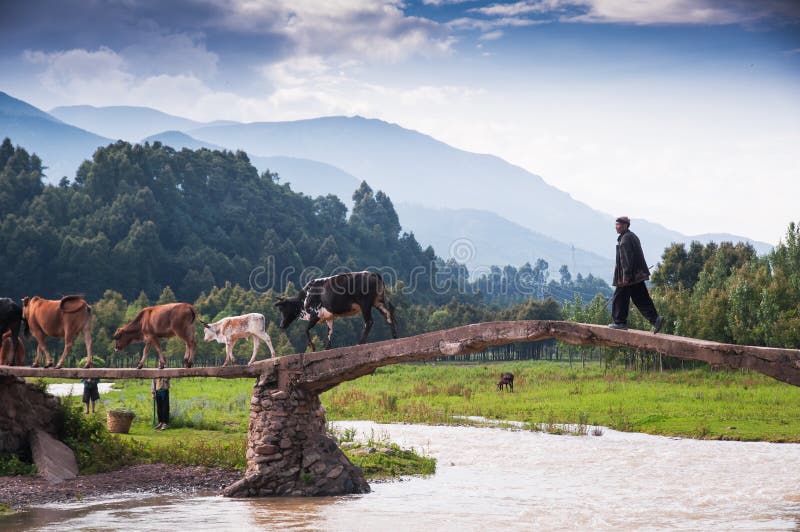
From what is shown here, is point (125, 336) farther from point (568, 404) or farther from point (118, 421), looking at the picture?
point (568, 404)

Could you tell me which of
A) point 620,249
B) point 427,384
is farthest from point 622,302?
point 427,384

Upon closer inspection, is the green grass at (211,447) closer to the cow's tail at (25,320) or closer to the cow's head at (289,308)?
the cow's tail at (25,320)

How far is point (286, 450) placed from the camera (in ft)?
49.6

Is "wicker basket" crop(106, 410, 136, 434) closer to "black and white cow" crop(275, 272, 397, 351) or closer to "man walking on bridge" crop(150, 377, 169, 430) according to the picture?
"man walking on bridge" crop(150, 377, 169, 430)

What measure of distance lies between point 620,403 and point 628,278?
65.0 ft

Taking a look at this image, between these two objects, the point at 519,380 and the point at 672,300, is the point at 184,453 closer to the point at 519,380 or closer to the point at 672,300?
the point at 519,380

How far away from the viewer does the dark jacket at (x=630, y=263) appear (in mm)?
12453

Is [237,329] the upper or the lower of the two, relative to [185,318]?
lower

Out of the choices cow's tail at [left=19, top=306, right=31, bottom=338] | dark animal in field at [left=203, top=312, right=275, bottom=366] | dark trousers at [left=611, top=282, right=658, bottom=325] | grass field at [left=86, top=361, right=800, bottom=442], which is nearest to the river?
dark animal in field at [left=203, top=312, right=275, bottom=366]

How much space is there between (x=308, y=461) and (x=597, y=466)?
7.44 metres

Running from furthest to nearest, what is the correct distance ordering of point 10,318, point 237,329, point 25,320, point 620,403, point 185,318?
point 620,403, point 25,320, point 10,318, point 185,318, point 237,329

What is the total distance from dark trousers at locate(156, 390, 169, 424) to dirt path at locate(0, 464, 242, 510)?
3.44m

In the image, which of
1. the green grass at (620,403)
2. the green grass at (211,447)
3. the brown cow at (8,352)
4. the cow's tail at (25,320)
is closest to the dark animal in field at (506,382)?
the green grass at (620,403)

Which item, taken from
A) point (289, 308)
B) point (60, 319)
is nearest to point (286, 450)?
point (289, 308)
